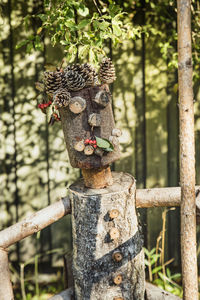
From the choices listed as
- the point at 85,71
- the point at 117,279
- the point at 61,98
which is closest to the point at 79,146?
the point at 61,98

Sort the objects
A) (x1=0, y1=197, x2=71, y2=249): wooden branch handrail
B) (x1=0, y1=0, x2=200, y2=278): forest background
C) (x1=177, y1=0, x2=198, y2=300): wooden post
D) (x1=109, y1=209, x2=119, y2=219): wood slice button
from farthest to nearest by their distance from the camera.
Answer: (x1=0, y1=0, x2=200, y2=278): forest background < (x1=0, y1=197, x2=71, y2=249): wooden branch handrail < (x1=109, y1=209, x2=119, y2=219): wood slice button < (x1=177, y1=0, x2=198, y2=300): wooden post

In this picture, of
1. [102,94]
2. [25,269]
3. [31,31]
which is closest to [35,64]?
[31,31]

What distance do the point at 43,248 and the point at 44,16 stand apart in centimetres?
182

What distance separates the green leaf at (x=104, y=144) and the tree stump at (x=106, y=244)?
238 millimetres

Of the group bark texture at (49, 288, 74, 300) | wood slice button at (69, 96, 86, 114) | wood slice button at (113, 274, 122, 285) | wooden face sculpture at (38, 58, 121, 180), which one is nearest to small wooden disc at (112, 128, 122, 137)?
wooden face sculpture at (38, 58, 121, 180)

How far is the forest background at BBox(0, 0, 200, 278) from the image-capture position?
2.42m

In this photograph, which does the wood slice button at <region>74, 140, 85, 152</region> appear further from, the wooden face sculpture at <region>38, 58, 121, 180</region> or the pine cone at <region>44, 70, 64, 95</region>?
the pine cone at <region>44, 70, 64, 95</region>

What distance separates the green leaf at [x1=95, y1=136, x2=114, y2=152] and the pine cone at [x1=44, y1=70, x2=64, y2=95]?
327 mm

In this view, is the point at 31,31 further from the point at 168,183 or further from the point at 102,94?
the point at 168,183

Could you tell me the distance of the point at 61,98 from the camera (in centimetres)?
148

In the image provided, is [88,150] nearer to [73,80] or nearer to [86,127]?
[86,127]

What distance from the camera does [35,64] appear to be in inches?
96.6

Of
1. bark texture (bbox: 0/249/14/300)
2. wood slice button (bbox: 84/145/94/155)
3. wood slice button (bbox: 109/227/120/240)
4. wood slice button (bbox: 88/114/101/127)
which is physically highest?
wood slice button (bbox: 88/114/101/127)

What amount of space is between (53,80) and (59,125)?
101 centimetres
